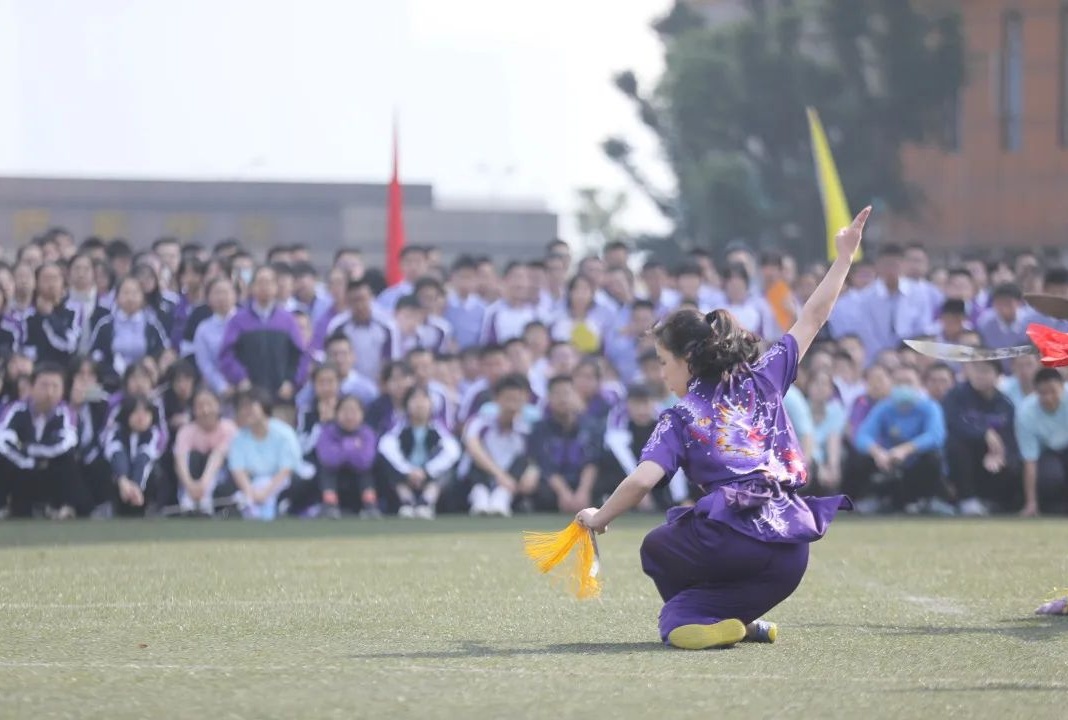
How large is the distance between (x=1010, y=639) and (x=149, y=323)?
993cm

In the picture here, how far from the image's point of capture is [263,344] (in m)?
15.2

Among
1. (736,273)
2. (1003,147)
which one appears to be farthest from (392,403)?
(1003,147)

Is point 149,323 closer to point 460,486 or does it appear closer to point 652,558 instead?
point 460,486

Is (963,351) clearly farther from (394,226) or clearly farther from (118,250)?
(394,226)

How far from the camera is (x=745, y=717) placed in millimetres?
4934

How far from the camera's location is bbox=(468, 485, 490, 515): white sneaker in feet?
48.8

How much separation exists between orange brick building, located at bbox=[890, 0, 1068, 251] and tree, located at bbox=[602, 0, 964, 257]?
92 centimetres

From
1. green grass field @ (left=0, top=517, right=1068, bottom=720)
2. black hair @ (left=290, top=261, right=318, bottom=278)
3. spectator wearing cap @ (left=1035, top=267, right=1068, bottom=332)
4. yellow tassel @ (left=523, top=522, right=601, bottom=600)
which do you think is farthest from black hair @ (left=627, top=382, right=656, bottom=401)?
yellow tassel @ (left=523, top=522, right=601, bottom=600)

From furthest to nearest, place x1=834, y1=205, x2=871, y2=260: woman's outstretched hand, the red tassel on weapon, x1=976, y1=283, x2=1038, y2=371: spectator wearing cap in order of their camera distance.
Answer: x1=976, y1=283, x2=1038, y2=371: spectator wearing cap → the red tassel on weapon → x1=834, y1=205, x2=871, y2=260: woman's outstretched hand

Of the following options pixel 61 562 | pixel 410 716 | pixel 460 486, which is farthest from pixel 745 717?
pixel 460 486

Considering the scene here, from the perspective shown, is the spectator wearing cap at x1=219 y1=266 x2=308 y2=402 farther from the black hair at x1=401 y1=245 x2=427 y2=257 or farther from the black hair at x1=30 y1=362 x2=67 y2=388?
the black hair at x1=401 y1=245 x2=427 y2=257

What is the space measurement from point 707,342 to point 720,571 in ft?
2.54

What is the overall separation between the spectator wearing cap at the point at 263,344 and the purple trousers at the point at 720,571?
8825 millimetres

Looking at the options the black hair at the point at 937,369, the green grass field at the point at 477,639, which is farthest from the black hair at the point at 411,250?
the green grass field at the point at 477,639
